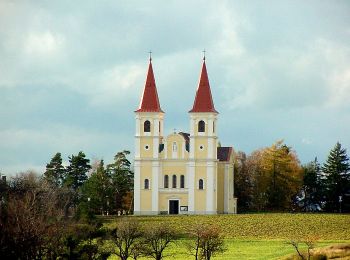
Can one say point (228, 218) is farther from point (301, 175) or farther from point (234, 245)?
point (301, 175)

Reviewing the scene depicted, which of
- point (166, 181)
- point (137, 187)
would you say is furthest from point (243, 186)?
point (137, 187)

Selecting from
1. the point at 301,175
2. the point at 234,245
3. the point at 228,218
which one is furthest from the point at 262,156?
the point at 234,245

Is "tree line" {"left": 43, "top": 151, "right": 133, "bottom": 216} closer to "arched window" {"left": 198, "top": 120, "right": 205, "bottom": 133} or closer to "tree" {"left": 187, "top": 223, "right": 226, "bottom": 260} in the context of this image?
"arched window" {"left": 198, "top": 120, "right": 205, "bottom": 133}

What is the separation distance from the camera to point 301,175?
346ft

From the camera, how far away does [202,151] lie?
9600cm

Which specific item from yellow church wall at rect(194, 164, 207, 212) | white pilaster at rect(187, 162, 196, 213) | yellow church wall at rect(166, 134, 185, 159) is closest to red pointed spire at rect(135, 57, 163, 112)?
yellow church wall at rect(166, 134, 185, 159)

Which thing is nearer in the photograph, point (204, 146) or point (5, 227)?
point (5, 227)

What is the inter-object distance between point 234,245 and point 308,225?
12097 mm

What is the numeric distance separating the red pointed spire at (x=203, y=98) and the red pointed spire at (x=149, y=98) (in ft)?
11.6

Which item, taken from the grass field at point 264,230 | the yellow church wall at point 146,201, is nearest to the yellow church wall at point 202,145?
the yellow church wall at point 146,201

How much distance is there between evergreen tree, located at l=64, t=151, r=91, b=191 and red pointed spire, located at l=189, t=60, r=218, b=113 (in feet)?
55.4

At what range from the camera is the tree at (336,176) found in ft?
336

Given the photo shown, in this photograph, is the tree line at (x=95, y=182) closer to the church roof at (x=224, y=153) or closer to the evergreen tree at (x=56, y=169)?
the evergreen tree at (x=56, y=169)

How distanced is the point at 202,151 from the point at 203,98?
5.03 meters
